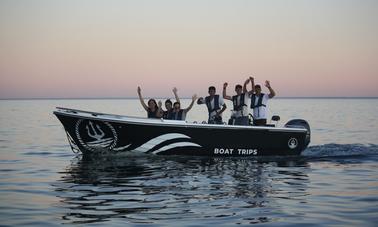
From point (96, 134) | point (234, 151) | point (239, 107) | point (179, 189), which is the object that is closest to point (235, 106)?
point (239, 107)

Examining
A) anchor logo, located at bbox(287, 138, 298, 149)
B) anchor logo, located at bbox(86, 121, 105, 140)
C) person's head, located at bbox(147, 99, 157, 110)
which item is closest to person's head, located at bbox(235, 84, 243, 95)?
anchor logo, located at bbox(287, 138, 298, 149)

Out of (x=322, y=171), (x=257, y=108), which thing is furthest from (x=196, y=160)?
(x=322, y=171)

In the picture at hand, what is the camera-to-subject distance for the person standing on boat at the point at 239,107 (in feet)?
55.9

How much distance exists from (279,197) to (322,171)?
4489mm

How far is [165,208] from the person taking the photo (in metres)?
9.73

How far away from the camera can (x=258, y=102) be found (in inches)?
669

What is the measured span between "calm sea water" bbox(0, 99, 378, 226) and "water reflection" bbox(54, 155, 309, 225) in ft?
0.06

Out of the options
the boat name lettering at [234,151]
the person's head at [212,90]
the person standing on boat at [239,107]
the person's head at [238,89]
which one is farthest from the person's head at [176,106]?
the person's head at [238,89]

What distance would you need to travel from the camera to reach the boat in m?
16.4

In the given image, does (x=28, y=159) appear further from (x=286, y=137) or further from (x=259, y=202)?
(x=259, y=202)

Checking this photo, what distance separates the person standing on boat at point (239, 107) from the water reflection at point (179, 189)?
1.24 metres

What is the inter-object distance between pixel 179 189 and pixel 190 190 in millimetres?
273

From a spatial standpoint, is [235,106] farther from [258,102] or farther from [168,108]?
[168,108]

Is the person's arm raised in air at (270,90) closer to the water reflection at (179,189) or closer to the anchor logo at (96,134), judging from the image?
the water reflection at (179,189)
